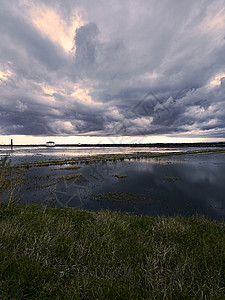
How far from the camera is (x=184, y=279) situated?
117 inches

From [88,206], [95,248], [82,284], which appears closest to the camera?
[82,284]

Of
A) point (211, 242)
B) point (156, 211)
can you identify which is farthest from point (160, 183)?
point (211, 242)

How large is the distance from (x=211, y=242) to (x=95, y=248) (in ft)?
14.2

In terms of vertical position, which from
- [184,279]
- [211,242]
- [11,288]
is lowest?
[211,242]

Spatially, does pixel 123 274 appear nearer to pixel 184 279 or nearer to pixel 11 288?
pixel 184 279

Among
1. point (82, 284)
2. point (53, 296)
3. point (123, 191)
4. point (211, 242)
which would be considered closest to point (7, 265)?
point (53, 296)

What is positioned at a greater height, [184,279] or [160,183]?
[184,279]

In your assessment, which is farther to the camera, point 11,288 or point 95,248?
point 95,248

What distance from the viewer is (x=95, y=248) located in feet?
13.2

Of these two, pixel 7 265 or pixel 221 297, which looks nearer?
pixel 221 297

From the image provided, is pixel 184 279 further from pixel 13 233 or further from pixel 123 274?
pixel 13 233

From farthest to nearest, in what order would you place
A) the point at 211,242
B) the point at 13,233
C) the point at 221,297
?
the point at 211,242 < the point at 13,233 < the point at 221,297

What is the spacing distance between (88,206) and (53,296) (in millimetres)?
11574

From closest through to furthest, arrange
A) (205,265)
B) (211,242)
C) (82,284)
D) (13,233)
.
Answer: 1. (82,284)
2. (205,265)
3. (13,233)
4. (211,242)
